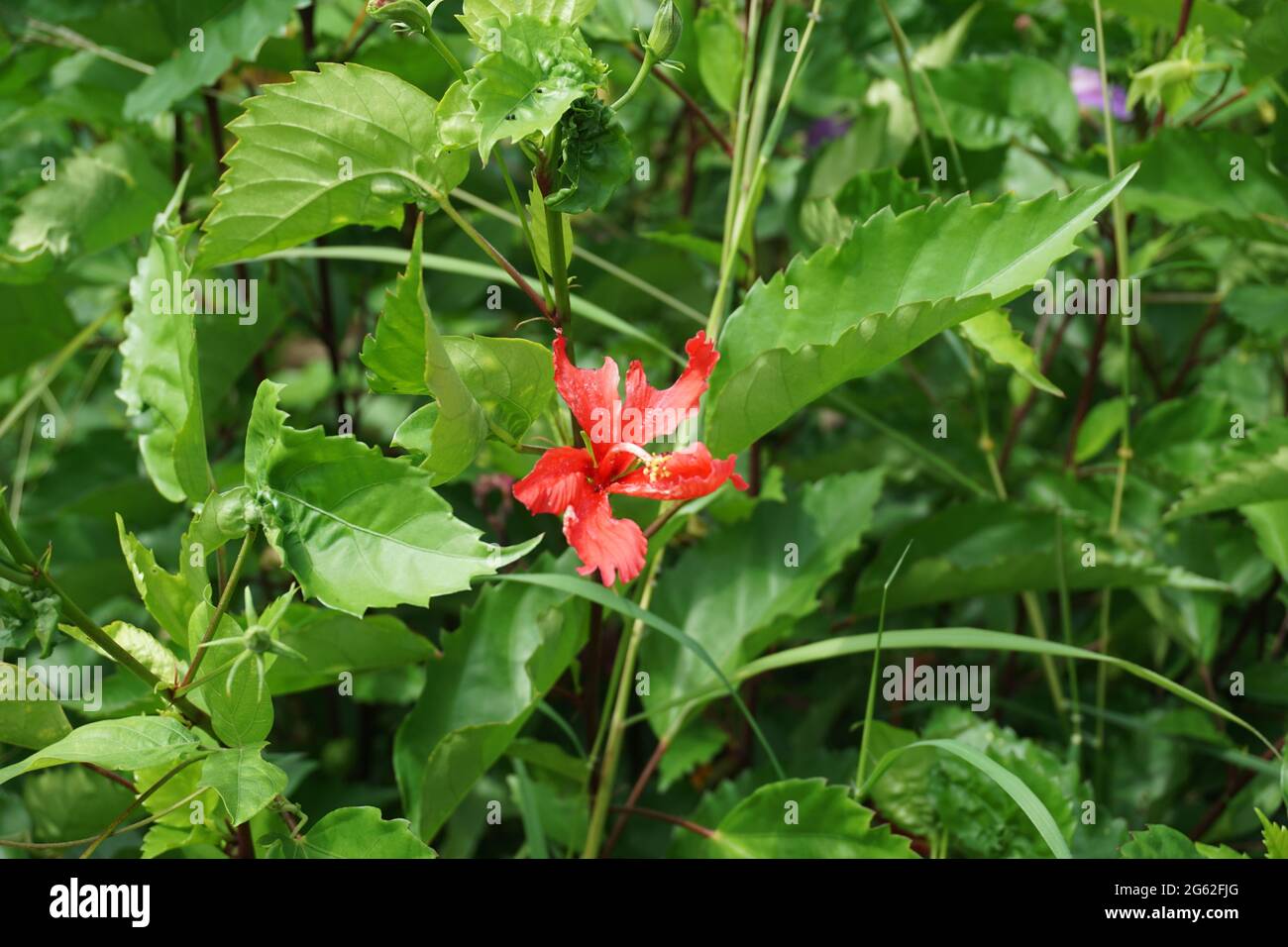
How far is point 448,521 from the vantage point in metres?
0.61

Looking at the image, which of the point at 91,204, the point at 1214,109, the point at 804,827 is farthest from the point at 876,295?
the point at 91,204

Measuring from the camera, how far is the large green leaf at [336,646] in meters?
0.86

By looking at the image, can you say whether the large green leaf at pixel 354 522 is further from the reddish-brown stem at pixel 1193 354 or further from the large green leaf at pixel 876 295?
the reddish-brown stem at pixel 1193 354

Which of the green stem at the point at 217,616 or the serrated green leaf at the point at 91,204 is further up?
the serrated green leaf at the point at 91,204

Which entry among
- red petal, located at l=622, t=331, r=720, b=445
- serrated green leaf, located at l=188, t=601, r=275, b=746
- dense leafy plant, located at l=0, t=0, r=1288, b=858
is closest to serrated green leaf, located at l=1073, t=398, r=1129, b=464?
dense leafy plant, located at l=0, t=0, r=1288, b=858

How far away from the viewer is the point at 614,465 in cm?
72

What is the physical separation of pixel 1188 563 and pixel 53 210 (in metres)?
1.16

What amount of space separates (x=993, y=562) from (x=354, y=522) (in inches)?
25.6

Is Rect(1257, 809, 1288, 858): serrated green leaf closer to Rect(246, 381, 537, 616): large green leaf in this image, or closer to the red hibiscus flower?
the red hibiscus flower

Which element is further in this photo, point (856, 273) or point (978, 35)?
point (978, 35)

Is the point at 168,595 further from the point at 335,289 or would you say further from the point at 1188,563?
the point at 1188,563

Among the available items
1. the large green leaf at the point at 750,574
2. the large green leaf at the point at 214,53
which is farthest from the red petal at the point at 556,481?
the large green leaf at the point at 214,53

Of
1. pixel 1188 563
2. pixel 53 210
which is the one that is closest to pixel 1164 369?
pixel 1188 563

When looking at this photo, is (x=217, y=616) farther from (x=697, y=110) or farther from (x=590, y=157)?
(x=697, y=110)
